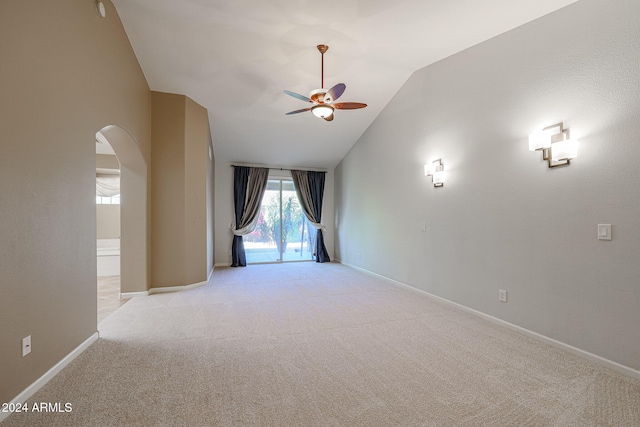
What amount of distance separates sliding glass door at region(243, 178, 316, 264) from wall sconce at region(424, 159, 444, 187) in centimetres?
401

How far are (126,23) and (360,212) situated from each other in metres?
4.69

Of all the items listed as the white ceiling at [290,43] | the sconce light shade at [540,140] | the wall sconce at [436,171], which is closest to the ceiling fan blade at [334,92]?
the white ceiling at [290,43]

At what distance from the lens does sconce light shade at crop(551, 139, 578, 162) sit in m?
2.37

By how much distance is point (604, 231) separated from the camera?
2215 millimetres

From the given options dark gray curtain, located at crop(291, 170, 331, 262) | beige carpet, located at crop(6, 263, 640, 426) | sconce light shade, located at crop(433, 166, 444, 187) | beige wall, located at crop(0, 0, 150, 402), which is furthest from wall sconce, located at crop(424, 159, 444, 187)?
beige wall, located at crop(0, 0, 150, 402)

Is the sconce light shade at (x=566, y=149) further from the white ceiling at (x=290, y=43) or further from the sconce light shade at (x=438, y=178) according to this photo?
the sconce light shade at (x=438, y=178)

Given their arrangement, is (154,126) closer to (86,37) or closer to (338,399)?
(86,37)

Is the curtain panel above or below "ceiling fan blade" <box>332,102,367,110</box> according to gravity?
below

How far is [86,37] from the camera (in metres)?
2.57

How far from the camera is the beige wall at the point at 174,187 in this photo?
4.40 m

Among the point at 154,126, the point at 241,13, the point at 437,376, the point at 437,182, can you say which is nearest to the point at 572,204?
the point at 437,182

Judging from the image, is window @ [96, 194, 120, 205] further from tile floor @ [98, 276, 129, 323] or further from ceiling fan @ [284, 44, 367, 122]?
ceiling fan @ [284, 44, 367, 122]

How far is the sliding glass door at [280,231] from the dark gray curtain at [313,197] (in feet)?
0.64

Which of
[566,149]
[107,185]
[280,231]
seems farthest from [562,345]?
[107,185]
